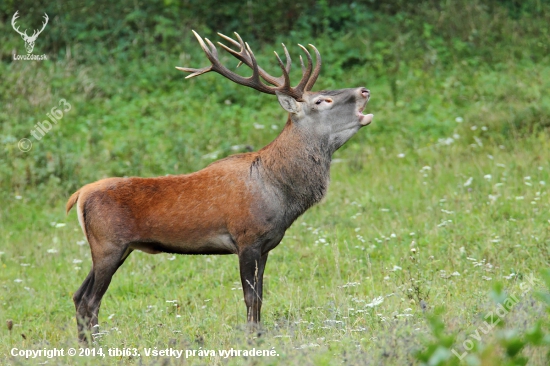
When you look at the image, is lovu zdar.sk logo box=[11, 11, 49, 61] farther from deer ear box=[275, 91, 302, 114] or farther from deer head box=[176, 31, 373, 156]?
deer ear box=[275, 91, 302, 114]

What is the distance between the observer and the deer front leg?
19.1 feet

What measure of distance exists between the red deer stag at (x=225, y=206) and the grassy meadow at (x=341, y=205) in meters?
0.45

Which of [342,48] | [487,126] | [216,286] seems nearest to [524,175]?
[487,126]

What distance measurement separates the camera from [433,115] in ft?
37.3

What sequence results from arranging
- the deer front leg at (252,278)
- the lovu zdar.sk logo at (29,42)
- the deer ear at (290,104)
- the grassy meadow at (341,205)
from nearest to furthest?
the grassy meadow at (341,205)
the deer front leg at (252,278)
the deer ear at (290,104)
the lovu zdar.sk logo at (29,42)

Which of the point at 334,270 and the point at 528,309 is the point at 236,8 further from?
the point at 528,309

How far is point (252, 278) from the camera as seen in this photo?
19.2ft

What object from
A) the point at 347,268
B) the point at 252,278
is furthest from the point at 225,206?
the point at 347,268

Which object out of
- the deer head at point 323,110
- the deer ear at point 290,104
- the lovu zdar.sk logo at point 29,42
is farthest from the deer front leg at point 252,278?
the lovu zdar.sk logo at point 29,42

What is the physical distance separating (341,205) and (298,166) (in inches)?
113

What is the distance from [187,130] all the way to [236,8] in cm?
443

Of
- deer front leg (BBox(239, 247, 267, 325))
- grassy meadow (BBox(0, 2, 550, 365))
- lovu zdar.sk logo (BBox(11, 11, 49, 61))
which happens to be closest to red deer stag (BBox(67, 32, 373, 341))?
deer front leg (BBox(239, 247, 267, 325))

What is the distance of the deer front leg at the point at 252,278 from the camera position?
5.82 meters

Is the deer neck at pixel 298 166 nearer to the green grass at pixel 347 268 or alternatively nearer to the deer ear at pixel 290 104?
the deer ear at pixel 290 104
